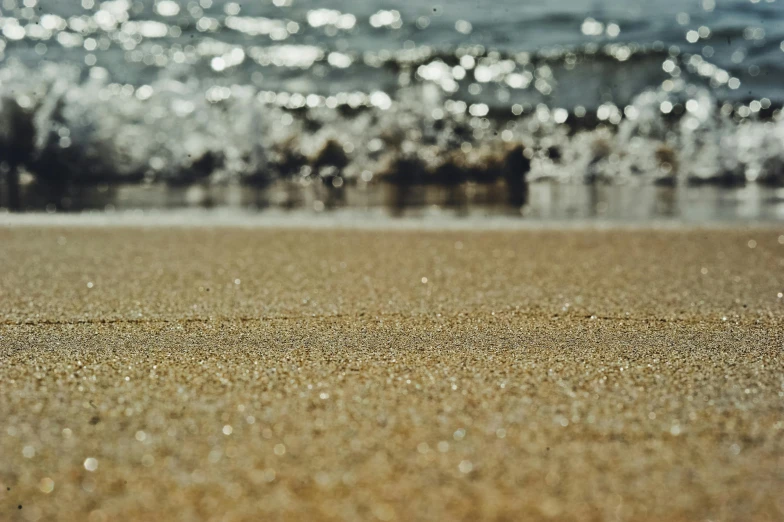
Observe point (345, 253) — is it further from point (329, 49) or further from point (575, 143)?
point (329, 49)

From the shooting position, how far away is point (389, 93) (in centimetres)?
658

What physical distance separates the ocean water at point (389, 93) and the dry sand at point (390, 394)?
261cm

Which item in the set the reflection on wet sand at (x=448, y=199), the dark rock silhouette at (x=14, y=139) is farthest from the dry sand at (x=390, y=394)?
the dark rock silhouette at (x=14, y=139)

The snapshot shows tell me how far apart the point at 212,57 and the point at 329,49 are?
1135 millimetres

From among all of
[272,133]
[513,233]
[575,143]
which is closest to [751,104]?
[575,143]

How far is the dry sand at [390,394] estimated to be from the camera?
0.79 meters

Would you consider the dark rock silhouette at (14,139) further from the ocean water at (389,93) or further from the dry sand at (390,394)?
the dry sand at (390,394)

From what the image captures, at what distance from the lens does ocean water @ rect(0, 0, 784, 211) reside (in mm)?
5234

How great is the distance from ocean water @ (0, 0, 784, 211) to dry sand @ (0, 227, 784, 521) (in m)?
2.61

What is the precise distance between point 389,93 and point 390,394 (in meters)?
5.72

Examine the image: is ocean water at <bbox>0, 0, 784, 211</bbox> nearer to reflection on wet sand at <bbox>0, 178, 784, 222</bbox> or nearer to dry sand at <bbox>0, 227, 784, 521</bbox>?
reflection on wet sand at <bbox>0, 178, 784, 222</bbox>

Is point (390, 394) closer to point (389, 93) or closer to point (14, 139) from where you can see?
point (14, 139)

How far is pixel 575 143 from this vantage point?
18.7ft

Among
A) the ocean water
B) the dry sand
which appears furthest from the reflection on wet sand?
the dry sand
